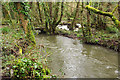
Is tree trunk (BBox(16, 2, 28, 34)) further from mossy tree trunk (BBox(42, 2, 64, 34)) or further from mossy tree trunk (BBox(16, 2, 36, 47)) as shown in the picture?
mossy tree trunk (BBox(42, 2, 64, 34))

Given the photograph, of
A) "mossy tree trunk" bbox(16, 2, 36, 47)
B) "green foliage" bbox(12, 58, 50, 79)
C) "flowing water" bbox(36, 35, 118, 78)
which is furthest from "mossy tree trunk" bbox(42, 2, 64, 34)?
"green foliage" bbox(12, 58, 50, 79)

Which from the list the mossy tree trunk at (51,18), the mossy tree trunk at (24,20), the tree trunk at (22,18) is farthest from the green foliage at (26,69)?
the mossy tree trunk at (51,18)

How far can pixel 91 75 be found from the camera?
19.2 feet

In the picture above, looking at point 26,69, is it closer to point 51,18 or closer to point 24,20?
point 24,20

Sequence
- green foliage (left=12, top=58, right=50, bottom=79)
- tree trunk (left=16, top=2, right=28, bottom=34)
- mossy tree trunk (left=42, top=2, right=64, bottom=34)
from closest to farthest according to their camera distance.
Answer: green foliage (left=12, top=58, right=50, bottom=79), tree trunk (left=16, top=2, right=28, bottom=34), mossy tree trunk (left=42, top=2, right=64, bottom=34)

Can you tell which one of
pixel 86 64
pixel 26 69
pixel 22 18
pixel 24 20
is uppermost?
pixel 22 18

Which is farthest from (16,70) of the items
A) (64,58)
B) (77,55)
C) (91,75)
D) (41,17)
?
(41,17)

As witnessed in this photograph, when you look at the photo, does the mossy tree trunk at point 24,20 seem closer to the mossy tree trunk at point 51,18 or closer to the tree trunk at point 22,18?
the tree trunk at point 22,18

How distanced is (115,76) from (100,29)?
10.1m

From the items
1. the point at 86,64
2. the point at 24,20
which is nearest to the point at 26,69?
the point at 24,20

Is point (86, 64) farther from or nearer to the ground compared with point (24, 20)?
nearer to the ground

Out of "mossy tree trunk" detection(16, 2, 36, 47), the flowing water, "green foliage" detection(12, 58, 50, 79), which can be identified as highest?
"mossy tree trunk" detection(16, 2, 36, 47)

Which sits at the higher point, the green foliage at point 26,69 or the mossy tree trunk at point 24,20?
the mossy tree trunk at point 24,20

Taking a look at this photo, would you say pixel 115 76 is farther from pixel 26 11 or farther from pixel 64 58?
pixel 26 11
